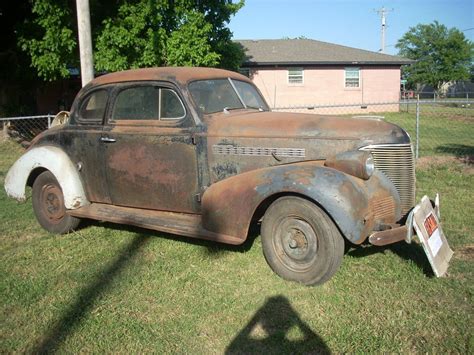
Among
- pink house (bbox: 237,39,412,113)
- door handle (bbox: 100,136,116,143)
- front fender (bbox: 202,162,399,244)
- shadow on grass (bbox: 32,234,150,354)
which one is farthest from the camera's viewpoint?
pink house (bbox: 237,39,412,113)

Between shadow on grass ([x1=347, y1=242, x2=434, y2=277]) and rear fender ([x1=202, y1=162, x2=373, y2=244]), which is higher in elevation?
rear fender ([x1=202, y1=162, x2=373, y2=244])

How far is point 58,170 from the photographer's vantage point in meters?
5.26

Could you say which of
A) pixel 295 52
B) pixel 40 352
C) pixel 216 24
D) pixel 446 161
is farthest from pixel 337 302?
pixel 295 52

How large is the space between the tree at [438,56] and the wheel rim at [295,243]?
46.7 meters

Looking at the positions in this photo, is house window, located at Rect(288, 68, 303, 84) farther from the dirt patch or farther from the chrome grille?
the chrome grille

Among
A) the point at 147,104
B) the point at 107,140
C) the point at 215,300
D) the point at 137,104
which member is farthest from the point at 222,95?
the point at 215,300

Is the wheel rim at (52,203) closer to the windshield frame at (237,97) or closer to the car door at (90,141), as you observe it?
the car door at (90,141)

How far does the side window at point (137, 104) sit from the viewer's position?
4785mm

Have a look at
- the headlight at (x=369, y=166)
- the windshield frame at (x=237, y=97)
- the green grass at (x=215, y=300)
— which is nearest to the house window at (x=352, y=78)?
the windshield frame at (x=237, y=97)

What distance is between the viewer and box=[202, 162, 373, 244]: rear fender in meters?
3.58

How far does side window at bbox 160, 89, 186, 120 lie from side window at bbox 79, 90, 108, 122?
2.70ft

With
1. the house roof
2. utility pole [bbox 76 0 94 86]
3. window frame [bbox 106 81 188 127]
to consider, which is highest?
the house roof

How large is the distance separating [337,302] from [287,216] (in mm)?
816

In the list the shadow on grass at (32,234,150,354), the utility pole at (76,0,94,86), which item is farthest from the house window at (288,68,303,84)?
the shadow on grass at (32,234,150,354)
